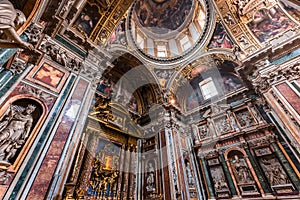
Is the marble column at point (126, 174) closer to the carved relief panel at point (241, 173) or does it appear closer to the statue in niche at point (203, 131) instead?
the statue in niche at point (203, 131)

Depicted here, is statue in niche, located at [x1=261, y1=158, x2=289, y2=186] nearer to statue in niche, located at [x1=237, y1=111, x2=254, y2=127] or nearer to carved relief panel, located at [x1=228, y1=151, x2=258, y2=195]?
carved relief panel, located at [x1=228, y1=151, x2=258, y2=195]

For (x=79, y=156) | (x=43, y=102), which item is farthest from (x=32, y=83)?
(x=79, y=156)

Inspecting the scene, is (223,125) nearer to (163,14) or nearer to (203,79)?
(203,79)

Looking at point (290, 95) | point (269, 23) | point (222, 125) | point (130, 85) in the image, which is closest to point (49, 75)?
point (130, 85)

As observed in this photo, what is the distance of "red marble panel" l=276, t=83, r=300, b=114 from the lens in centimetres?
423

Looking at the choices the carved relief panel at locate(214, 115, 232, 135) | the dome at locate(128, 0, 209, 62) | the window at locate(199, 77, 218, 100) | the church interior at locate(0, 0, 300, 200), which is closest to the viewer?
the church interior at locate(0, 0, 300, 200)

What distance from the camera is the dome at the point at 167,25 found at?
31.3 ft

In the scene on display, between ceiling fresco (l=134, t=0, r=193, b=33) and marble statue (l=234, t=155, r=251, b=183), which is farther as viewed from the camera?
ceiling fresco (l=134, t=0, r=193, b=33)

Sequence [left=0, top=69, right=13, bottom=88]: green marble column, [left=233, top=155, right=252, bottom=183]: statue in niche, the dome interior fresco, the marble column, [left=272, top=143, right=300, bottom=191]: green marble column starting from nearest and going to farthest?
[left=0, top=69, right=13, bottom=88]: green marble column < [left=272, top=143, right=300, bottom=191]: green marble column < the marble column < [left=233, top=155, right=252, bottom=183]: statue in niche < the dome interior fresco

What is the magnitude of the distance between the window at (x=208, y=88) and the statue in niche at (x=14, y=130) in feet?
27.9

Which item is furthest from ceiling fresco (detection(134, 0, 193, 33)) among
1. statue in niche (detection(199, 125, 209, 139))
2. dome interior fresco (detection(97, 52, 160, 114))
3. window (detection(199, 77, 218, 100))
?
statue in niche (detection(199, 125, 209, 139))

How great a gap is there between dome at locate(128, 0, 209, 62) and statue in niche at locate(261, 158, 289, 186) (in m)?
6.85

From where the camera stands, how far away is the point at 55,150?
10.7ft

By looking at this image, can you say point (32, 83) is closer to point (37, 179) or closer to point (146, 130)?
point (37, 179)
